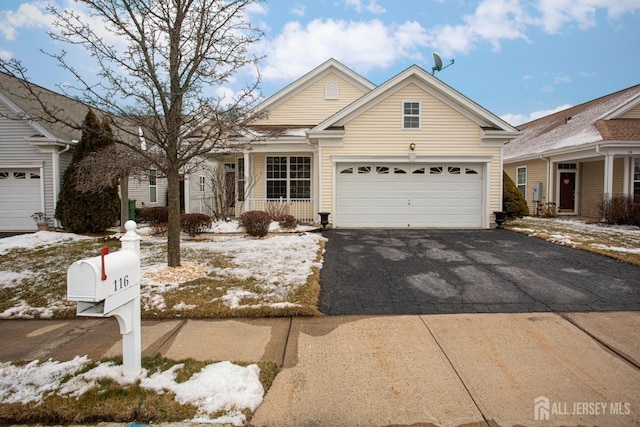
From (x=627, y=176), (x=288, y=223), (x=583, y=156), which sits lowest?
(x=288, y=223)

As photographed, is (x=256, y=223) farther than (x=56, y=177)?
No

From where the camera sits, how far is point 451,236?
38.0 feet

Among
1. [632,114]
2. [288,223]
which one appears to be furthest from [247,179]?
[632,114]

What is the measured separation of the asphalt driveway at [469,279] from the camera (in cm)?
540

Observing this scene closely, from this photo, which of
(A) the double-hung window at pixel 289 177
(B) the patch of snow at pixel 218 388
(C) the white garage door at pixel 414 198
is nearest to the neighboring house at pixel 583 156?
(C) the white garage door at pixel 414 198

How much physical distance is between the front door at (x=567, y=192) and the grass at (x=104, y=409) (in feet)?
68.2

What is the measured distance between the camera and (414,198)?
13.7 meters

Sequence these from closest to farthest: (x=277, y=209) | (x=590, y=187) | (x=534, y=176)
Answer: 1. (x=277, y=209)
2. (x=590, y=187)
3. (x=534, y=176)

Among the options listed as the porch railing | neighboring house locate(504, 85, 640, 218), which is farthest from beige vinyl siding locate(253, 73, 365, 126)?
neighboring house locate(504, 85, 640, 218)

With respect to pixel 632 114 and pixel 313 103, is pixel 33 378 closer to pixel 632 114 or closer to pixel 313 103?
pixel 313 103

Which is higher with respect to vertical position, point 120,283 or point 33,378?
point 120,283

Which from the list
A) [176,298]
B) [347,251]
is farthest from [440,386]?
[347,251]

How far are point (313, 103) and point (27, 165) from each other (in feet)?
38.7

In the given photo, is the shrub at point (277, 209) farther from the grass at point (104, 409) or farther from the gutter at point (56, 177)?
A: the grass at point (104, 409)
